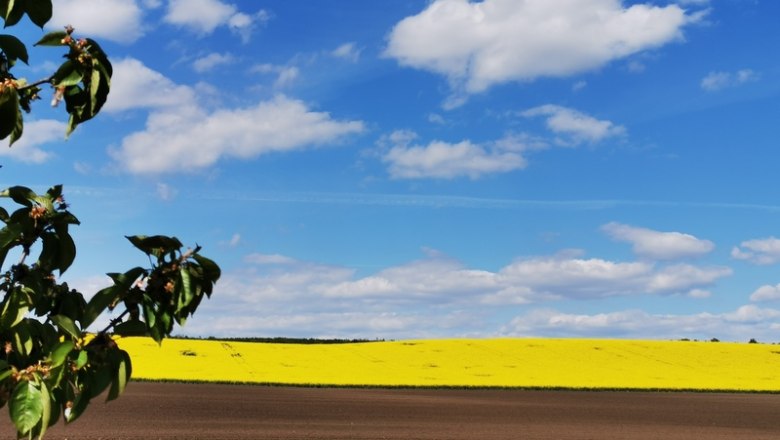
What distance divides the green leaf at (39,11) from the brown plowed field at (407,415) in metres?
17.3

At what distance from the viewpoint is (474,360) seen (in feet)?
174

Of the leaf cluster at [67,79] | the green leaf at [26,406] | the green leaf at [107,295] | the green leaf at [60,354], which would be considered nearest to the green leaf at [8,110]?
the leaf cluster at [67,79]

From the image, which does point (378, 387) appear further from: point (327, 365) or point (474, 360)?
point (474, 360)

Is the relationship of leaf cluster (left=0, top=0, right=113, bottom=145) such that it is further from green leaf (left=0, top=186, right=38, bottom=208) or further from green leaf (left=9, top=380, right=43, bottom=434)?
green leaf (left=9, top=380, right=43, bottom=434)

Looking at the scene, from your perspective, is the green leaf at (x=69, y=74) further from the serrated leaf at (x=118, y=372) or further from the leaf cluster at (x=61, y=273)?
the serrated leaf at (x=118, y=372)

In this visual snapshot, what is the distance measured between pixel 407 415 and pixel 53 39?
23.6m

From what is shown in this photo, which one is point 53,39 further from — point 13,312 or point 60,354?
point 60,354

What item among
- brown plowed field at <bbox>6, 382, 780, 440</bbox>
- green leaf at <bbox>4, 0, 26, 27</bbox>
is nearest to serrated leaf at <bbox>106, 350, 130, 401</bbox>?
green leaf at <bbox>4, 0, 26, 27</bbox>

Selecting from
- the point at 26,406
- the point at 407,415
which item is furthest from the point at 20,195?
the point at 407,415

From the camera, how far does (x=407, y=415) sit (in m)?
25.6

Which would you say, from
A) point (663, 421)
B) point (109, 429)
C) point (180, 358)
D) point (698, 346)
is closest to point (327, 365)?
point (180, 358)

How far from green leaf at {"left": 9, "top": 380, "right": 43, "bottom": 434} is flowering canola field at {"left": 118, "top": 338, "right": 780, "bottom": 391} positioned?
35.8 metres

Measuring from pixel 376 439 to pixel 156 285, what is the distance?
17099 millimetres

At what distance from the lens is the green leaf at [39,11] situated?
10.8ft
